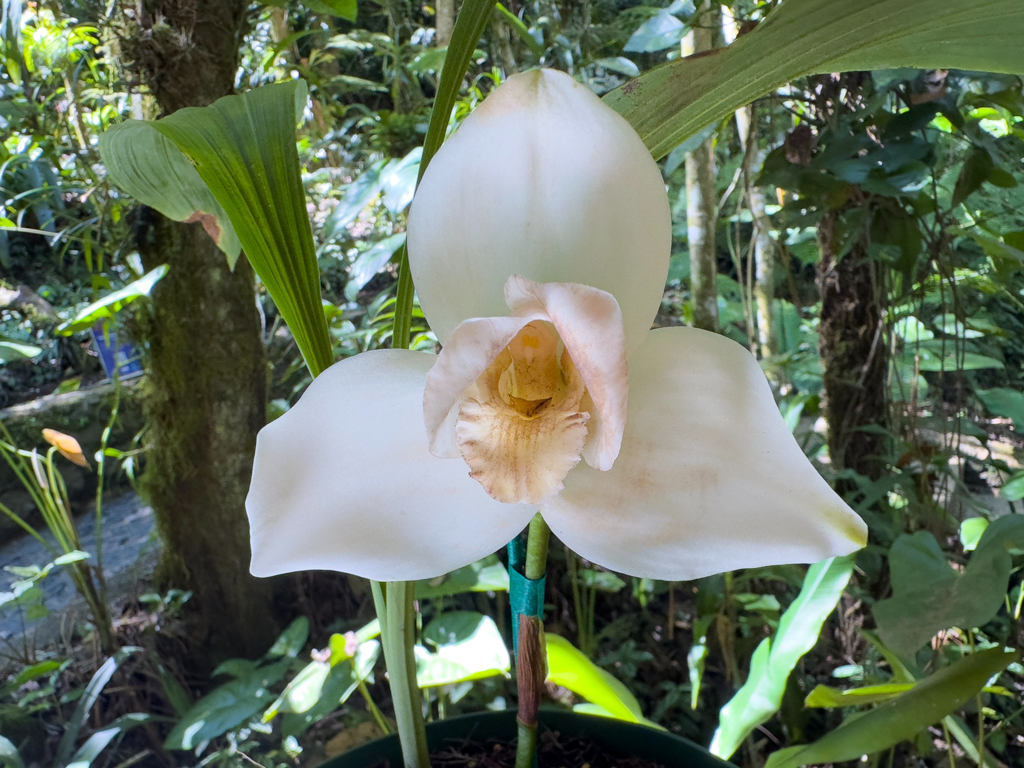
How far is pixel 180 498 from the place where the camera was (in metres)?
1.48

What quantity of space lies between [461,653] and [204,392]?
0.83m

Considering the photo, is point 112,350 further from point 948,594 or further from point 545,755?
point 948,594

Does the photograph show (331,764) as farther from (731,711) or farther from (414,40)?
(414,40)

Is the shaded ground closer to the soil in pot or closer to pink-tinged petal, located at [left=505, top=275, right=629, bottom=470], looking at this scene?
the soil in pot

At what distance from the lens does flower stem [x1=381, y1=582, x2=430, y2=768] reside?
18.9 inches

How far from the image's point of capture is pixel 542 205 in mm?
328

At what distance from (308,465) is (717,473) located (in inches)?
8.6

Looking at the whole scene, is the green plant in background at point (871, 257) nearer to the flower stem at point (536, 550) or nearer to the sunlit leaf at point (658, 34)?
the sunlit leaf at point (658, 34)

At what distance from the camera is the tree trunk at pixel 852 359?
4.28 feet

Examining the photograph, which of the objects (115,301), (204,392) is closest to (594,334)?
(115,301)

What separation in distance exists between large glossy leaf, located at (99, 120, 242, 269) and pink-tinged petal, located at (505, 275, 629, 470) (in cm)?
31

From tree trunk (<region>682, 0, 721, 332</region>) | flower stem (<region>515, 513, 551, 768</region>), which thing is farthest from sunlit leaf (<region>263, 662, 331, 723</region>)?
tree trunk (<region>682, 0, 721, 332</region>)

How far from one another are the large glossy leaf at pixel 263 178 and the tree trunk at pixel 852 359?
116cm

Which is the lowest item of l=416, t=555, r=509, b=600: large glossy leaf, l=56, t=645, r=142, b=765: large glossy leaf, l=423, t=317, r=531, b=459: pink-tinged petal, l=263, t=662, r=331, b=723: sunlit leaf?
l=56, t=645, r=142, b=765: large glossy leaf
